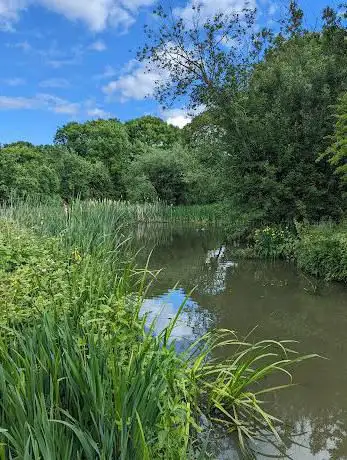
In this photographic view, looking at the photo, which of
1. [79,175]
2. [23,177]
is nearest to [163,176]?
[79,175]

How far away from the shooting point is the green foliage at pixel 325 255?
8.12 m

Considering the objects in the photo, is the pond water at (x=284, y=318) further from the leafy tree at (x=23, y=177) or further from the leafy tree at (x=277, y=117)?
the leafy tree at (x=23, y=177)

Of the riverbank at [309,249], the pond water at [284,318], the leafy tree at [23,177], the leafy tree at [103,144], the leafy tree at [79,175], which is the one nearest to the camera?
the pond water at [284,318]

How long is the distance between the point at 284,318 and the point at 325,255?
112 inches

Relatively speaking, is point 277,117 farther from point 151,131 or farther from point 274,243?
point 151,131

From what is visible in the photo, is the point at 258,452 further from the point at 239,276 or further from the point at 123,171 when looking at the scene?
the point at 123,171

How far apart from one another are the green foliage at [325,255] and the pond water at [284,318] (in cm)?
25

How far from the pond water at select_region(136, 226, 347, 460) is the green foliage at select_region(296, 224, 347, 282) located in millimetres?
255

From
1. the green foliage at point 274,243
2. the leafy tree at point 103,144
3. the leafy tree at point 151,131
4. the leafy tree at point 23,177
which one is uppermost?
the leafy tree at point 151,131

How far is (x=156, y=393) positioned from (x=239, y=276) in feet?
25.2

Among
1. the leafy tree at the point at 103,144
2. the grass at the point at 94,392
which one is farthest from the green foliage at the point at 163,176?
the grass at the point at 94,392

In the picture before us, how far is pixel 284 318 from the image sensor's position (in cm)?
634

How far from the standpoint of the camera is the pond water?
3264 mm

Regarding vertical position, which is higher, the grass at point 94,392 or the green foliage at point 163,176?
the green foliage at point 163,176
